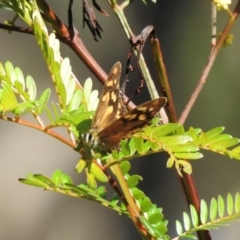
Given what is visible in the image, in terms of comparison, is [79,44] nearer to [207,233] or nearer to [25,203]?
[207,233]

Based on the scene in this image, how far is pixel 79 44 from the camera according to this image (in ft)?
2.63

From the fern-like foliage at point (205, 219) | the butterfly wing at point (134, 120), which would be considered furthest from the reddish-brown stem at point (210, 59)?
the butterfly wing at point (134, 120)

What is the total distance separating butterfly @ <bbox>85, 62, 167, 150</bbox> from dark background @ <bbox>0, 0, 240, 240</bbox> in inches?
35.7

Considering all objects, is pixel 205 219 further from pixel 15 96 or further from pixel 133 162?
pixel 133 162

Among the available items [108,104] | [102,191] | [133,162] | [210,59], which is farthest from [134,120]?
[133,162]

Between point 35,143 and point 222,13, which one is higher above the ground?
point 222,13

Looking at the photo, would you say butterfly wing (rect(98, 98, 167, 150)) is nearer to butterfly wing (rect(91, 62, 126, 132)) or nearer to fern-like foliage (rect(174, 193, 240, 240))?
butterfly wing (rect(91, 62, 126, 132))

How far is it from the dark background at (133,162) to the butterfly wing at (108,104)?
894mm

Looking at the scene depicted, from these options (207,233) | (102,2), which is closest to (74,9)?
(102,2)

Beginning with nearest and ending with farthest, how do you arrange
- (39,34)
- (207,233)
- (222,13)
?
(39,34), (207,233), (222,13)

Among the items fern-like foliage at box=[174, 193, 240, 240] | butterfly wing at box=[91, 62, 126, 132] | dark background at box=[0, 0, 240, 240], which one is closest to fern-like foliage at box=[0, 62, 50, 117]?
butterfly wing at box=[91, 62, 126, 132]

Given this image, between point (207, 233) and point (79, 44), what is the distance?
38 centimetres

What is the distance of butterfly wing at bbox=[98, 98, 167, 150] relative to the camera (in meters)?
0.50

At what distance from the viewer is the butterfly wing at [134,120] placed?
0.50 m
